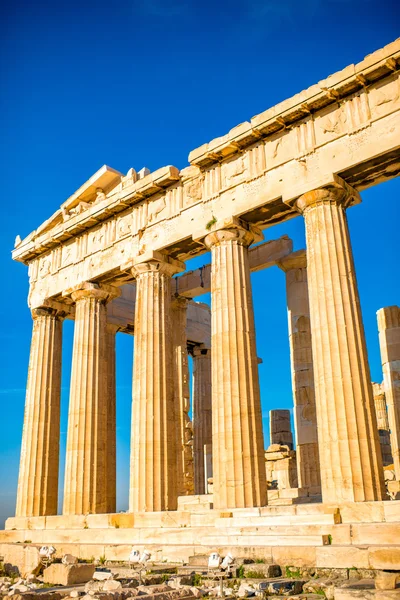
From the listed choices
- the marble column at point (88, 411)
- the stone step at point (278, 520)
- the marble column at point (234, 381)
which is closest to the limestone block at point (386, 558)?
the stone step at point (278, 520)

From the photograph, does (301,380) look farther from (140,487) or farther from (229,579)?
(229,579)

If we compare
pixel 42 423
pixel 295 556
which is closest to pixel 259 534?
pixel 295 556

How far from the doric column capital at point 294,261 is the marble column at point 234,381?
4.42 metres

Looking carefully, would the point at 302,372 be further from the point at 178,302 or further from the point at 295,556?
the point at 295,556

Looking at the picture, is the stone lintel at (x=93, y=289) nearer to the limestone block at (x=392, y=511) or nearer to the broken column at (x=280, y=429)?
the broken column at (x=280, y=429)

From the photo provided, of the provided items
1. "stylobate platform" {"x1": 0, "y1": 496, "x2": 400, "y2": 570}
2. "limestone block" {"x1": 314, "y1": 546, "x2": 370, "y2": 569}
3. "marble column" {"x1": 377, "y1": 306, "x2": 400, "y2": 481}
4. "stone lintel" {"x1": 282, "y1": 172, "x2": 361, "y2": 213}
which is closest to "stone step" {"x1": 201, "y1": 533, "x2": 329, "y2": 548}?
"stylobate platform" {"x1": 0, "y1": 496, "x2": 400, "y2": 570}

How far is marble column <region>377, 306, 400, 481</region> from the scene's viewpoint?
24547 mm

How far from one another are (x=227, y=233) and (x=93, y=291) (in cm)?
807

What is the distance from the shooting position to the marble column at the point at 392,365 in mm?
24547

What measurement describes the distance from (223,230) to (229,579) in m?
12.4

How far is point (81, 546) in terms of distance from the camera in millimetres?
17922

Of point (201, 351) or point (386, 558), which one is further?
point (201, 351)

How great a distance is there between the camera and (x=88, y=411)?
25.0 m

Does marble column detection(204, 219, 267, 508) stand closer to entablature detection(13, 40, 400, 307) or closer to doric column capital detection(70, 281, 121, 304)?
entablature detection(13, 40, 400, 307)
